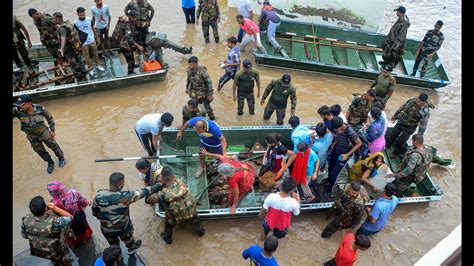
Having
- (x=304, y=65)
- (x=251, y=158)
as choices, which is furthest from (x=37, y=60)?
(x=304, y=65)

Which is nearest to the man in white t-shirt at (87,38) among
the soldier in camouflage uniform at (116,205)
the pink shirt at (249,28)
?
the pink shirt at (249,28)

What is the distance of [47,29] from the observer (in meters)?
8.55

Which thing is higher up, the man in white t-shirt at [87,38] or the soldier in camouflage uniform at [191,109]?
the man in white t-shirt at [87,38]

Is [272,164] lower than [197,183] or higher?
higher

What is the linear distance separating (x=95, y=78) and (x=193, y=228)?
508cm

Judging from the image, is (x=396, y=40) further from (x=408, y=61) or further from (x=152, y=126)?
(x=152, y=126)

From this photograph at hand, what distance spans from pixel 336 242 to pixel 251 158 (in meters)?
2.24

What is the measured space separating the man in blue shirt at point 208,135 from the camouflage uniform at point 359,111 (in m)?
2.74

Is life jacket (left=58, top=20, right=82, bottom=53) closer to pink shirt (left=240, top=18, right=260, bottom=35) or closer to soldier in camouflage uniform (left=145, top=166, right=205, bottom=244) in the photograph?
pink shirt (left=240, top=18, right=260, bottom=35)

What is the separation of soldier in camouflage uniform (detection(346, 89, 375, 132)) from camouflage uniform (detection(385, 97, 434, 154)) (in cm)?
69

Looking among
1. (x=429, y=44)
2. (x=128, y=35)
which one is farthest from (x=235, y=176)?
(x=429, y=44)

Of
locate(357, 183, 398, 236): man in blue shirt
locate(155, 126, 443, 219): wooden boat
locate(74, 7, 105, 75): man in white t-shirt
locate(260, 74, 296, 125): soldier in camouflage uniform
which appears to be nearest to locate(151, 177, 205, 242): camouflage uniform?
locate(155, 126, 443, 219): wooden boat

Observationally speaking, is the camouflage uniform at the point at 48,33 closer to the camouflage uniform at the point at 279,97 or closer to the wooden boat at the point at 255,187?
the wooden boat at the point at 255,187

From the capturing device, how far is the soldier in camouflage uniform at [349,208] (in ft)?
18.1
